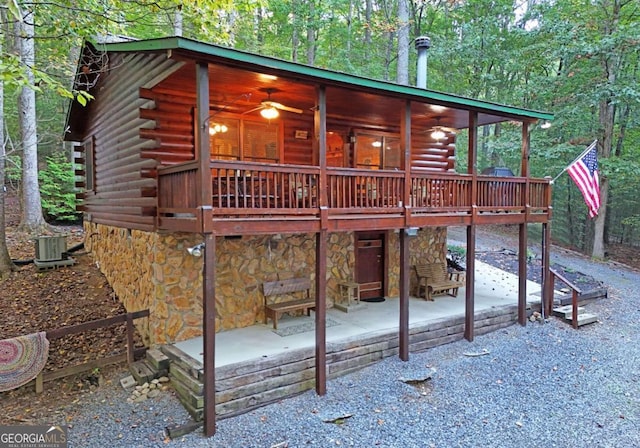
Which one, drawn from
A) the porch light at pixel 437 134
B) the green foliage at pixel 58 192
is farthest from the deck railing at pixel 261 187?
the green foliage at pixel 58 192

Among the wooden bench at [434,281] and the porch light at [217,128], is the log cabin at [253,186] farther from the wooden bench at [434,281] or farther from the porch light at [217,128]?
the wooden bench at [434,281]

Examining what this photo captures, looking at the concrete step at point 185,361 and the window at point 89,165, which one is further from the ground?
the window at point 89,165

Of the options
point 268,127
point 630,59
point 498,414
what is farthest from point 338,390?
point 630,59

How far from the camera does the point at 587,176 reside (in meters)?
9.65

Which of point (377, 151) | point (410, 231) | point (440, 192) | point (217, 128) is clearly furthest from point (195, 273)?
point (377, 151)

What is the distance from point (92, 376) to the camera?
6633mm

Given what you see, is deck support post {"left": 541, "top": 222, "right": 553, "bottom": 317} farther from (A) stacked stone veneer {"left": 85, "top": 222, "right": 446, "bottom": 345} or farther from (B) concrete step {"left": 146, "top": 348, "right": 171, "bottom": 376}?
(B) concrete step {"left": 146, "top": 348, "right": 171, "bottom": 376}

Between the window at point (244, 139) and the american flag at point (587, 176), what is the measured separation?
6.98 meters

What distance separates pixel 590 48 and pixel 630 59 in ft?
15.7

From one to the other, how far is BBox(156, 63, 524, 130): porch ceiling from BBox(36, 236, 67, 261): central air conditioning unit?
6229mm

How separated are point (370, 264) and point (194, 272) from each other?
4654 mm

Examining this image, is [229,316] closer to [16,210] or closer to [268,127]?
[268,127]

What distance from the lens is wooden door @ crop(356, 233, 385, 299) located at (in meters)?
10.0

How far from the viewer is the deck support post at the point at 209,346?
5211mm
